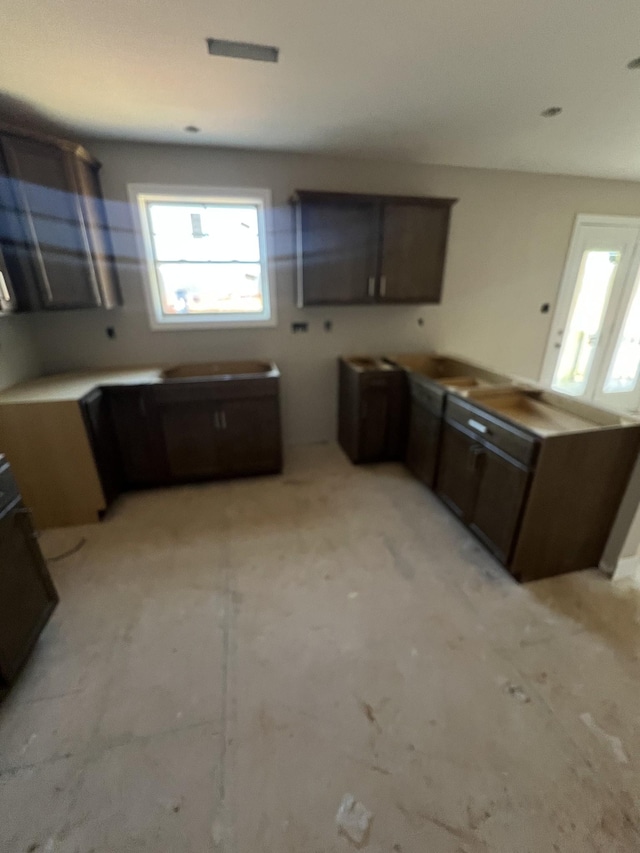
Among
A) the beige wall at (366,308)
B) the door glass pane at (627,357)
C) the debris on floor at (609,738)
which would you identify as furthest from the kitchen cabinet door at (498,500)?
the door glass pane at (627,357)

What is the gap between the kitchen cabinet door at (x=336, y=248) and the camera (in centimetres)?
298

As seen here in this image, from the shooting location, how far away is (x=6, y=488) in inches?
62.2

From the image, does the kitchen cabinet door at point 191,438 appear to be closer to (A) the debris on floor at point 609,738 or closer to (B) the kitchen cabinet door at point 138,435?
(B) the kitchen cabinet door at point 138,435

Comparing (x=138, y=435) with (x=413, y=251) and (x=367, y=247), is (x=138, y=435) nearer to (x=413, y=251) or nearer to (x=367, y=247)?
(x=367, y=247)

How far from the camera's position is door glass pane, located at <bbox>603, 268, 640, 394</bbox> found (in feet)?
14.4

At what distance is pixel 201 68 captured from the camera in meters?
1.84

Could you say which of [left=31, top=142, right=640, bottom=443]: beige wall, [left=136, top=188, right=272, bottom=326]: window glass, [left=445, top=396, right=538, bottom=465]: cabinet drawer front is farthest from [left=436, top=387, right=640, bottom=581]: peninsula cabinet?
[left=136, top=188, right=272, bottom=326]: window glass

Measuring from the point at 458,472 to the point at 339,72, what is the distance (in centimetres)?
238

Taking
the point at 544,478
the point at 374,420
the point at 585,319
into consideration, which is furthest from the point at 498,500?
the point at 585,319

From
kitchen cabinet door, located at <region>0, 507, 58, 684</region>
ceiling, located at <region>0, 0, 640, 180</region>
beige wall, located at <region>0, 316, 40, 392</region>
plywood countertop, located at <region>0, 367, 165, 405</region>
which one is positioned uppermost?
ceiling, located at <region>0, 0, 640, 180</region>

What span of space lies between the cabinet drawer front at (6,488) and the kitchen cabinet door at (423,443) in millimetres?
2525

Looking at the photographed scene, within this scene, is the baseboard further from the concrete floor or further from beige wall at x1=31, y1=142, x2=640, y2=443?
beige wall at x1=31, y1=142, x2=640, y2=443

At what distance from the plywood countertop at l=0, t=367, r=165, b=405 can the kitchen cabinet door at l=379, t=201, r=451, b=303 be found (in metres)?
2.12

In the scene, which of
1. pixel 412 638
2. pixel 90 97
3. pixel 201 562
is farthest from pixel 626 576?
pixel 90 97
